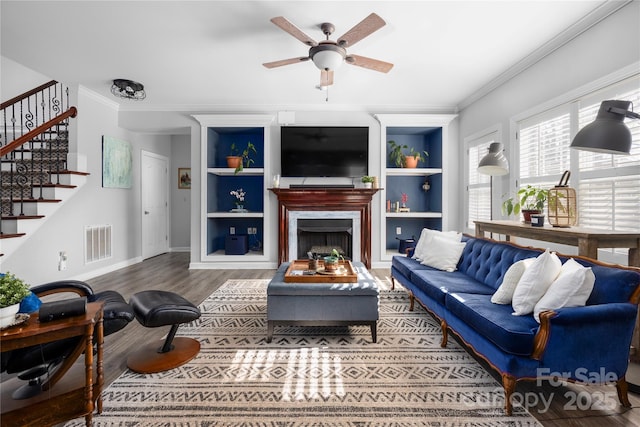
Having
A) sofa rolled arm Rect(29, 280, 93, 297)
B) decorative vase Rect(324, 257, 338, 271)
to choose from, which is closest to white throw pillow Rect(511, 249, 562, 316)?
decorative vase Rect(324, 257, 338, 271)

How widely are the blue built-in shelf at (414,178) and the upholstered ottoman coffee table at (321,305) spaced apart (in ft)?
9.50

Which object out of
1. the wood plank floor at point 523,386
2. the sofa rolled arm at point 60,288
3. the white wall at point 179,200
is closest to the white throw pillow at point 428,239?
the wood plank floor at point 523,386

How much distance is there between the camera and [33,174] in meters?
4.01

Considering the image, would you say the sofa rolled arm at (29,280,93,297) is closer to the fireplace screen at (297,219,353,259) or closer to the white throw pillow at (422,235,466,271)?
the white throw pillow at (422,235,466,271)

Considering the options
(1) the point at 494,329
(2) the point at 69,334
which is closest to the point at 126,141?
(2) the point at 69,334

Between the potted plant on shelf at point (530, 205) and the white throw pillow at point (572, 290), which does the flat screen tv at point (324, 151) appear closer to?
the potted plant on shelf at point (530, 205)

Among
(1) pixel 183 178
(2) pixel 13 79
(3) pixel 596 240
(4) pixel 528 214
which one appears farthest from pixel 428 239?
(2) pixel 13 79

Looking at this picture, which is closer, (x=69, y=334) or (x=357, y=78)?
(x=69, y=334)

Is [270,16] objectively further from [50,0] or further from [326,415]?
[326,415]

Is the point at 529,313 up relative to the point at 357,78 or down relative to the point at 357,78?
down

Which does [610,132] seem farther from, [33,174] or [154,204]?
[154,204]

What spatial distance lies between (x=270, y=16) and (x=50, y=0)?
177 centimetres

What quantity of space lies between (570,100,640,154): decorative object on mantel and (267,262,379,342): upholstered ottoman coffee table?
5.64 feet

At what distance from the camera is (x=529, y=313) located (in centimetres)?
186
